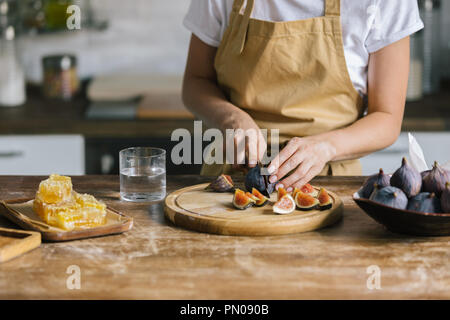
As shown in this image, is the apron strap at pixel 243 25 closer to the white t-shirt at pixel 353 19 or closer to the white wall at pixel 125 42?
the white t-shirt at pixel 353 19

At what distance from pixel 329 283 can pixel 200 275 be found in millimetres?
242

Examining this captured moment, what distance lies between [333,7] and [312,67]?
0.20 meters

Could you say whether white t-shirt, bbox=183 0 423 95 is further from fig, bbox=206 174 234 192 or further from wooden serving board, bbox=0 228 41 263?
wooden serving board, bbox=0 228 41 263

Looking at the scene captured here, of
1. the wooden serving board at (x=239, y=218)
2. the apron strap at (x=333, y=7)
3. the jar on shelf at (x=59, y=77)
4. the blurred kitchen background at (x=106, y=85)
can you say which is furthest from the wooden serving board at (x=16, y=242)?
the jar on shelf at (x=59, y=77)

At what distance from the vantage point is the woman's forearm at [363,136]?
183 cm

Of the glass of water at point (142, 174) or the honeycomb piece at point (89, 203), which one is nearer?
the honeycomb piece at point (89, 203)

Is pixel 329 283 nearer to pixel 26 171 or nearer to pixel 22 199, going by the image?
pixel 22 199

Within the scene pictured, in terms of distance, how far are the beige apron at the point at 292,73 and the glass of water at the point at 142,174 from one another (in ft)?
1.48

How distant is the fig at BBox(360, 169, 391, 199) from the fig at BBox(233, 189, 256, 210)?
0.86ft

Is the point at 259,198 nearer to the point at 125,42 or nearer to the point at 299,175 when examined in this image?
the point at 299,175

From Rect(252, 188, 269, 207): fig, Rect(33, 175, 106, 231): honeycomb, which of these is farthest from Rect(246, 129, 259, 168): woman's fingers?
Rect(33, 175, 106, 231): honeycomb

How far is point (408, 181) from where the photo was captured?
1.38 m

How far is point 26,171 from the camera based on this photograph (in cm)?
319
